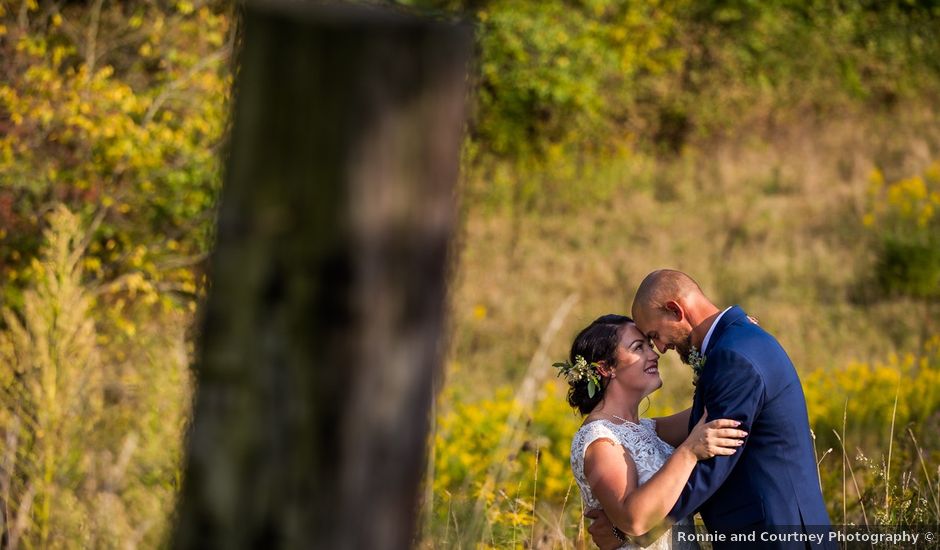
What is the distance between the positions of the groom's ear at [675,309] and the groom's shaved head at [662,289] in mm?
10

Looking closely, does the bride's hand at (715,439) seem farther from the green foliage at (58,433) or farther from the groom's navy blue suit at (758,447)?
the green foliage at (58,433)

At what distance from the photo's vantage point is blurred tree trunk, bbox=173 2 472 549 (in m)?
1.40

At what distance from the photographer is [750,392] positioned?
2768mm

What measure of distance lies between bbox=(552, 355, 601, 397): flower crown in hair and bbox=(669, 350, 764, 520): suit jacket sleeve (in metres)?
0.37

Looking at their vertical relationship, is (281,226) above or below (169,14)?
below

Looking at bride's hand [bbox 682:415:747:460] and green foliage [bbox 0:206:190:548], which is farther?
green foliage [bbox 0:206:190:548]

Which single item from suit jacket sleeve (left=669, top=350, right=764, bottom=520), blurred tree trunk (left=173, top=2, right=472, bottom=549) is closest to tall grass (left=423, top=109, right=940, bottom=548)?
suit jacket sleeve (left=669, top=350, right=764, bottom=520)

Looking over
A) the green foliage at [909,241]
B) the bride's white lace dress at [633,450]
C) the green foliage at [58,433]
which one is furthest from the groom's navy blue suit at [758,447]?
the green foliage at [909,241]

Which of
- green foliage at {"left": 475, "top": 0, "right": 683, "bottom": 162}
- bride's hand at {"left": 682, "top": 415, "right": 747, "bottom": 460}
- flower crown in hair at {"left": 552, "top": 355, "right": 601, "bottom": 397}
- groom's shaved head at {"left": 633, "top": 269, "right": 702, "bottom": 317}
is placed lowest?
bride's hand at {"left": 682, "top": 415, "right": 747, "bottom": 460}

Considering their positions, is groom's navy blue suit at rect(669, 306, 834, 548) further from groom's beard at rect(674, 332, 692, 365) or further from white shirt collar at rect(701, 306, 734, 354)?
groom's beard at rect(674, 332, 692, 365)

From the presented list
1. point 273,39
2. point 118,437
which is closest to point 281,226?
point 273,39

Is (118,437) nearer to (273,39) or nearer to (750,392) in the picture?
(750,392)

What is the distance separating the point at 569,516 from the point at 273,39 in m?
3.77

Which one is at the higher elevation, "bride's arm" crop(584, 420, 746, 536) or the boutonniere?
the boutonniere
